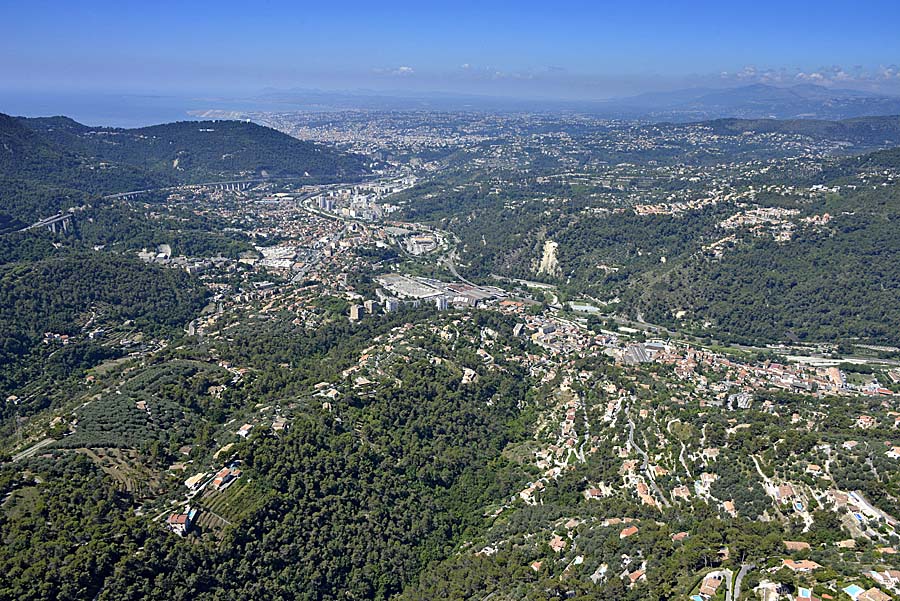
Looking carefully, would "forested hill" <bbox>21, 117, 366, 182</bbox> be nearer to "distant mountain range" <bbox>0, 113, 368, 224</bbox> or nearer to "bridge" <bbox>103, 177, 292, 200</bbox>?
"distant mountain range" <bbox>0, 113, 368, 224</bbox>

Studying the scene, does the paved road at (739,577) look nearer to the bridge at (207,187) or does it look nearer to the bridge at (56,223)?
the bridge at (56,223)

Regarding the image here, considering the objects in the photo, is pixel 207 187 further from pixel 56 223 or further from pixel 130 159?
pixel 56 223

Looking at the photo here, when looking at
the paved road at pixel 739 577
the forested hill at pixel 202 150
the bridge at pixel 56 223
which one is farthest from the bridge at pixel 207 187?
the paved road at pixel 739 577

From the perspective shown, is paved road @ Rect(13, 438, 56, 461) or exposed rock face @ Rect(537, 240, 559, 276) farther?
exposed rock face @ Rect(537, 240, 559, 276)

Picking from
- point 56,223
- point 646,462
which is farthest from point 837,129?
point 56,223

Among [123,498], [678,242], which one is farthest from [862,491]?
[678,242]

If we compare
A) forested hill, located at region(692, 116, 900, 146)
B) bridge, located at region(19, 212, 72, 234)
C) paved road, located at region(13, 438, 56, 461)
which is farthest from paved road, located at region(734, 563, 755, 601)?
forested hill, located at region(692, 116, 900, 146)
